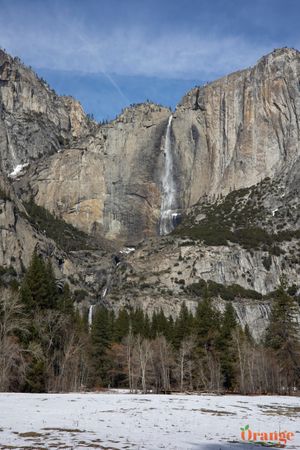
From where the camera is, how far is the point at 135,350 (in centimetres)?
7744

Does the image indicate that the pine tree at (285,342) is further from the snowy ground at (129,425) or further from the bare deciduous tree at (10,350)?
the bare deciduous tree at (10,350)

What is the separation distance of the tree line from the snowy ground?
17.3 meters

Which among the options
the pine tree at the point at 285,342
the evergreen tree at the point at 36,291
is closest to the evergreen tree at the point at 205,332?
the pine tree at the point at 285,342

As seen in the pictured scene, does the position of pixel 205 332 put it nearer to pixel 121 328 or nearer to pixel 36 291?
pixel 121 328

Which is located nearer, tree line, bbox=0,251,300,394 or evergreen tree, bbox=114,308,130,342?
tree line, bbox=0,251,300,394

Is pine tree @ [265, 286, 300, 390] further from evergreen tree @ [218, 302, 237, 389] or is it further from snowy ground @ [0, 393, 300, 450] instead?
snowy ground @ [0, 393, 300, 450]

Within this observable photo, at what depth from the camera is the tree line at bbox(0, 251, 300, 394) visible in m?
54.4

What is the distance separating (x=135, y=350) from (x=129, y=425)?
52.7 metres

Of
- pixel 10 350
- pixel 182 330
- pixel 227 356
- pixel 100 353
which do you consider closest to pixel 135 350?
pixel 100 353

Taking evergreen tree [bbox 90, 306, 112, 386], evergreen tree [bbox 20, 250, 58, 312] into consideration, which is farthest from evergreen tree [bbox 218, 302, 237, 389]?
evergreen tree [bbox 20, 250, 58, 312]

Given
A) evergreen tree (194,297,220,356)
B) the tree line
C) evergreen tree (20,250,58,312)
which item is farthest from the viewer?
evergreen tree (194,297,220,356)

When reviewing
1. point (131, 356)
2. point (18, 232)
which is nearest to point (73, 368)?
point (131, 356)

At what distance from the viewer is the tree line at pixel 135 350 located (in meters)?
54.4

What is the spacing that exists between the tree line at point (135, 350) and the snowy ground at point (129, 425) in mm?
17262
